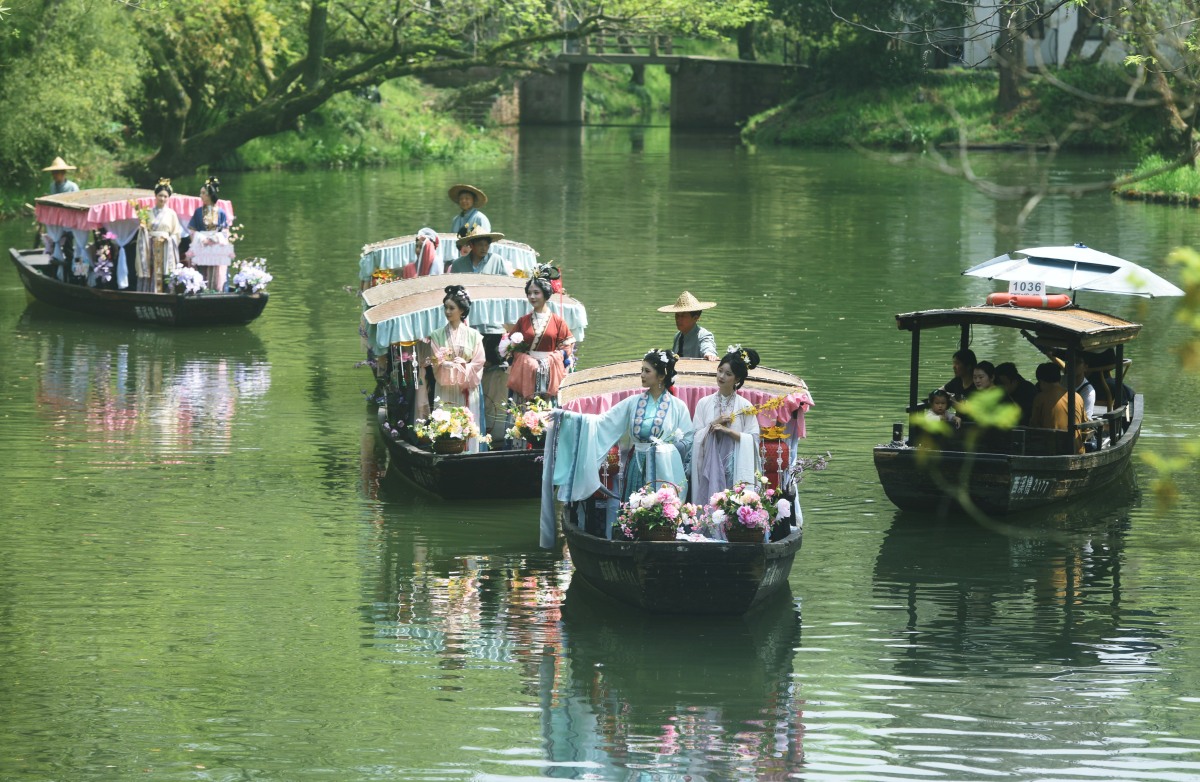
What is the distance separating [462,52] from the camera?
42.2m

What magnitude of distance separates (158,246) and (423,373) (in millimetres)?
9857

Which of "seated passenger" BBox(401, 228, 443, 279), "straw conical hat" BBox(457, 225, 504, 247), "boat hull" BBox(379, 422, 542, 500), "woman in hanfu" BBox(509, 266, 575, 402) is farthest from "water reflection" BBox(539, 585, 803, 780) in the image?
"seated passenger" BBox(401, 228, 443, 279)

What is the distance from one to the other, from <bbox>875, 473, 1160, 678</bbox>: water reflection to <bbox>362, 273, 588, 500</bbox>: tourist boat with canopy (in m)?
3.34

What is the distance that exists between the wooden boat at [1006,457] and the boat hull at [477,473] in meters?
3.01

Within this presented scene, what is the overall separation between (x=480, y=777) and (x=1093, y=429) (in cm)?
750

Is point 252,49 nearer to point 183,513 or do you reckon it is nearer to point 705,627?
point 183,513

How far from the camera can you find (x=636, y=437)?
12.2m

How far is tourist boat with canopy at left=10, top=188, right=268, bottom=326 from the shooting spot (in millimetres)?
23922

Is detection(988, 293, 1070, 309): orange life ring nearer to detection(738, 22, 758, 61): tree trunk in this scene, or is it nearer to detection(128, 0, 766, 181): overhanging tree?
detection(128, 0, 766, 181): overhanging tree

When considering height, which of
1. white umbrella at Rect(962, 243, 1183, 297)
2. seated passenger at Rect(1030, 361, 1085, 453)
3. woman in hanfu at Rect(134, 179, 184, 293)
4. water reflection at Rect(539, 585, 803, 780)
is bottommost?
water reflection at Rect(539, 585, 803, 780)

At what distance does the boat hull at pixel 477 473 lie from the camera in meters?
14.8

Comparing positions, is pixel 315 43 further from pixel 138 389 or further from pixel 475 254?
pixel 475 254

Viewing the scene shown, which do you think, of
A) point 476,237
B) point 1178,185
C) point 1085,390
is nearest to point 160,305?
point 476,237

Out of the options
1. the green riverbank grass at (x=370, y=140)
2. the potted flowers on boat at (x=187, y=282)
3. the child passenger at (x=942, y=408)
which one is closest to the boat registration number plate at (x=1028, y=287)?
the child passenger at (x=942, y=408)
